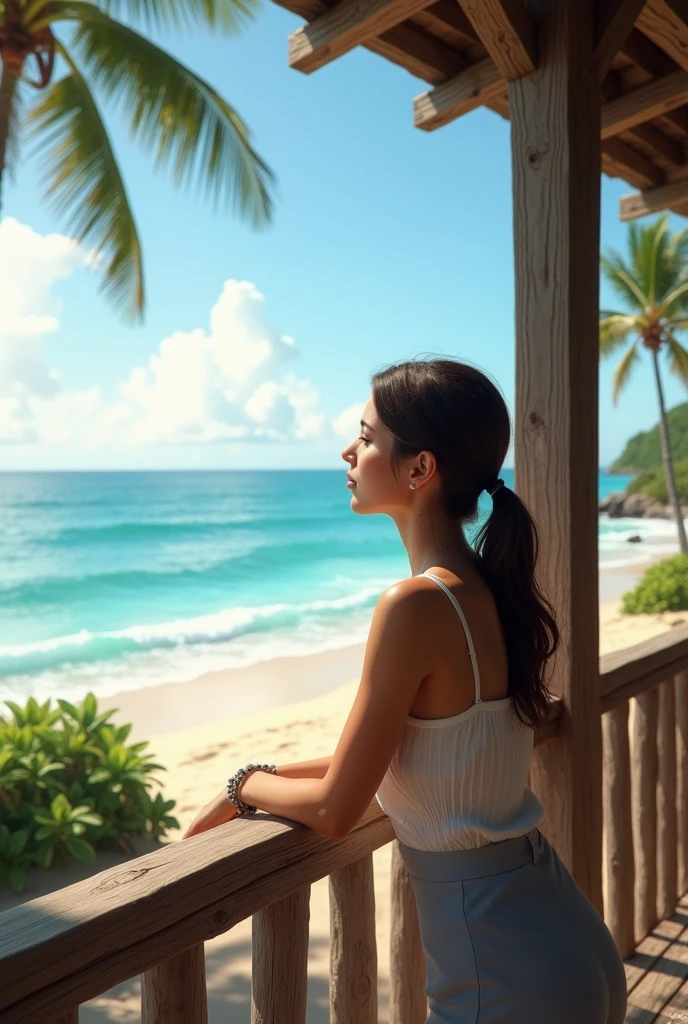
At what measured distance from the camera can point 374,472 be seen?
4.28 ft

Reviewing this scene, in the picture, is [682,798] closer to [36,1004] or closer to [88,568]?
[36,1004]

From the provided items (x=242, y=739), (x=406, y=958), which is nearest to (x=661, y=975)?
(x=406, y=958)

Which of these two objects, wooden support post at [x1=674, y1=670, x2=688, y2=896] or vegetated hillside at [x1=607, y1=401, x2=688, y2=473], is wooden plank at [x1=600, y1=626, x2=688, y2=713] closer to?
wooden support post at [x1=674, y1=670, x2=688, y2=896]

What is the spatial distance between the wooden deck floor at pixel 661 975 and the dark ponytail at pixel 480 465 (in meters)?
1.32

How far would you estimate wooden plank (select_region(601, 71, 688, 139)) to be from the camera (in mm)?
2438

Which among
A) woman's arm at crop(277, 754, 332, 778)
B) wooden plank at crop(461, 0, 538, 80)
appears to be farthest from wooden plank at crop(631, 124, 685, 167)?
woman's arm at crop(277, 754, 332, 778)

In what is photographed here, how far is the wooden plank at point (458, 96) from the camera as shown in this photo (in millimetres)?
2203

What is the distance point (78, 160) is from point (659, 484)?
39.8m

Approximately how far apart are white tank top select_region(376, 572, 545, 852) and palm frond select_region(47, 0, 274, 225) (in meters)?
6.58

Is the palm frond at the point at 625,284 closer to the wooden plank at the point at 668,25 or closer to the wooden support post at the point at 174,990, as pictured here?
the wooden plank at the point at 668,25

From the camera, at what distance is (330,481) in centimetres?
6359

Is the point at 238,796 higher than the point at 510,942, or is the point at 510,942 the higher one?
the point at 238,796

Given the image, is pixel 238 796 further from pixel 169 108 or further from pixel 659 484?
pixel 659 484

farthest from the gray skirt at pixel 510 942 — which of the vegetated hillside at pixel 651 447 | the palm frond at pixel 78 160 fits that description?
the vegetated hillside at pixel 651 447
